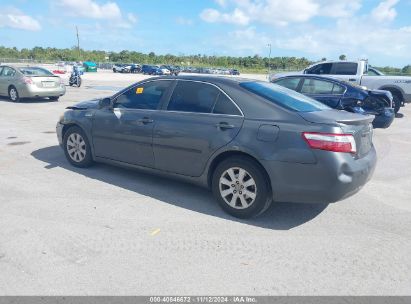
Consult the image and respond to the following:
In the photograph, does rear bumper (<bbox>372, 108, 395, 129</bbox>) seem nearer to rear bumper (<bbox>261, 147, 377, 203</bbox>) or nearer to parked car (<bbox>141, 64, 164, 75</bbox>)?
rear bumper (<bbox>261, 147, 377, 203</bbox>)

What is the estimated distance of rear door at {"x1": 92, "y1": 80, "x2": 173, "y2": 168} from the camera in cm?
475

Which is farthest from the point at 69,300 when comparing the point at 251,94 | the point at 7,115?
the point at 7,115

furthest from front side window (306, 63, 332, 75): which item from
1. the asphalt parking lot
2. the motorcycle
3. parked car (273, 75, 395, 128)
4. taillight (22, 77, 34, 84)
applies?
the motorcycle

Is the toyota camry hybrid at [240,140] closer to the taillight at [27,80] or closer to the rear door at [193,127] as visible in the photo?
the rear door at [193,127]

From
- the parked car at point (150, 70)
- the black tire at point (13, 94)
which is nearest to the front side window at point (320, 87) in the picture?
the black tire at point (13, 94)

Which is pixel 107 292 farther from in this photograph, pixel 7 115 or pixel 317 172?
pixel 7 115

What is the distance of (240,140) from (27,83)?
12088mm

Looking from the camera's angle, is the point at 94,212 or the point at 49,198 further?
the point at 49,198

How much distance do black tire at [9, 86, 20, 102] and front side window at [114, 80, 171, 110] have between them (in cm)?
1062

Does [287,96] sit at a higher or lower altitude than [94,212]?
higher

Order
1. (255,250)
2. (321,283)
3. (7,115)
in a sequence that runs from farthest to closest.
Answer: (7,115)
(255,250)
(321,283)

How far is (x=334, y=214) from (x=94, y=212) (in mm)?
2830

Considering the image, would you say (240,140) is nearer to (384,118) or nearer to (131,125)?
(131,125)

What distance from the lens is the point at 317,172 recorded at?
3.57 m
